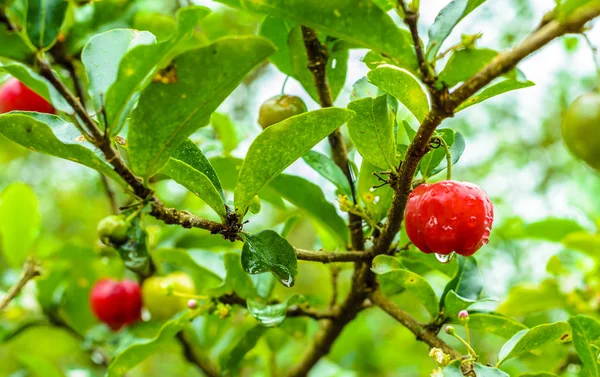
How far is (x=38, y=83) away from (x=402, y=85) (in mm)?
596

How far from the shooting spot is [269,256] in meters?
1.14

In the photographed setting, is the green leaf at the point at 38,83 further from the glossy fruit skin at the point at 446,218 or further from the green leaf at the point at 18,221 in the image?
the green leaf at the point at 18,221

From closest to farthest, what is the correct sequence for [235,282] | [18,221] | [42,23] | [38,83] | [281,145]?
[38,83]
[281,145]
[42,23]
[235,282]
[18,221]

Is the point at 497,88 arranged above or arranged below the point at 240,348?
above

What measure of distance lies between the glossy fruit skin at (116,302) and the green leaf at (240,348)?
53 centimetres

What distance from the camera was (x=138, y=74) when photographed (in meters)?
0.96

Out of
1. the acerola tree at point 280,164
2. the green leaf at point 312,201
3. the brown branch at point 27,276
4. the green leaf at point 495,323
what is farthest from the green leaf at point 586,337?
the brown branch at point 27,276

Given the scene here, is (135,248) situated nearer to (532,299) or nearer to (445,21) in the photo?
(445,21)

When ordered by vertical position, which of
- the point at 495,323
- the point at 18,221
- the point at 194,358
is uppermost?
the point at 495,323

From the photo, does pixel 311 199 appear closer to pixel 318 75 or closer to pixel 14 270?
pixel 318 75

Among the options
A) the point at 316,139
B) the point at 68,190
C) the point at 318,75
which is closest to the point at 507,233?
the point at 318,75

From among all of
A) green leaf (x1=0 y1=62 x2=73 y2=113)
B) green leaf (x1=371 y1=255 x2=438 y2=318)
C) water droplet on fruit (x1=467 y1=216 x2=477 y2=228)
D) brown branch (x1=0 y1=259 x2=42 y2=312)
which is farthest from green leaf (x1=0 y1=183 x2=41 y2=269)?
water droplet on fruit (x1=467 y1=216 x2=477 y2=228)

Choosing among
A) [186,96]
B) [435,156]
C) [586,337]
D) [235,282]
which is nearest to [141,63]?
[186,96]

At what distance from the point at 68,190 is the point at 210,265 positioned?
3.77m
